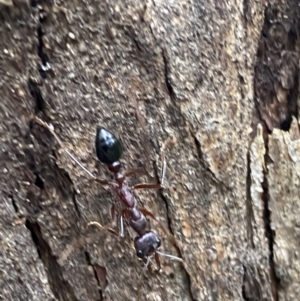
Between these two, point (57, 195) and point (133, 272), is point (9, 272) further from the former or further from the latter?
point (133, 272)

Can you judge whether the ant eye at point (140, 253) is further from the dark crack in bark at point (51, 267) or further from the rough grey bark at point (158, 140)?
the dark crack in bark at point (51, 267)

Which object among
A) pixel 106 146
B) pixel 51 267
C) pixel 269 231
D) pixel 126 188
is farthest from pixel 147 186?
pixel 269 231

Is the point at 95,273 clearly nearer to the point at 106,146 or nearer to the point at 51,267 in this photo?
the point at 51,267

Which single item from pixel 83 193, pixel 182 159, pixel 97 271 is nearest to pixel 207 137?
pixel 182 159

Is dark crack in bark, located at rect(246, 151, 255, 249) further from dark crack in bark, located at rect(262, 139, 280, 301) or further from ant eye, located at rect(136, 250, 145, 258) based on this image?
ant eye, located at rect(136, 250, 145, 258)

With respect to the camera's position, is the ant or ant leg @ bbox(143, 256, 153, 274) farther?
ant leg @ bbox(143, 256, 153, 274)

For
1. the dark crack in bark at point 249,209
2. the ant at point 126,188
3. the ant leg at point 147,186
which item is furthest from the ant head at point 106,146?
the dark crack in bark at point 249,209

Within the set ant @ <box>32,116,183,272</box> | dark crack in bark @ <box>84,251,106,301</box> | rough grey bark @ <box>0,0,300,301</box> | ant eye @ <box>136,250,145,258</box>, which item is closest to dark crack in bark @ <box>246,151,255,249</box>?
rough grey bark @ <box>0,0,300,301</box>
